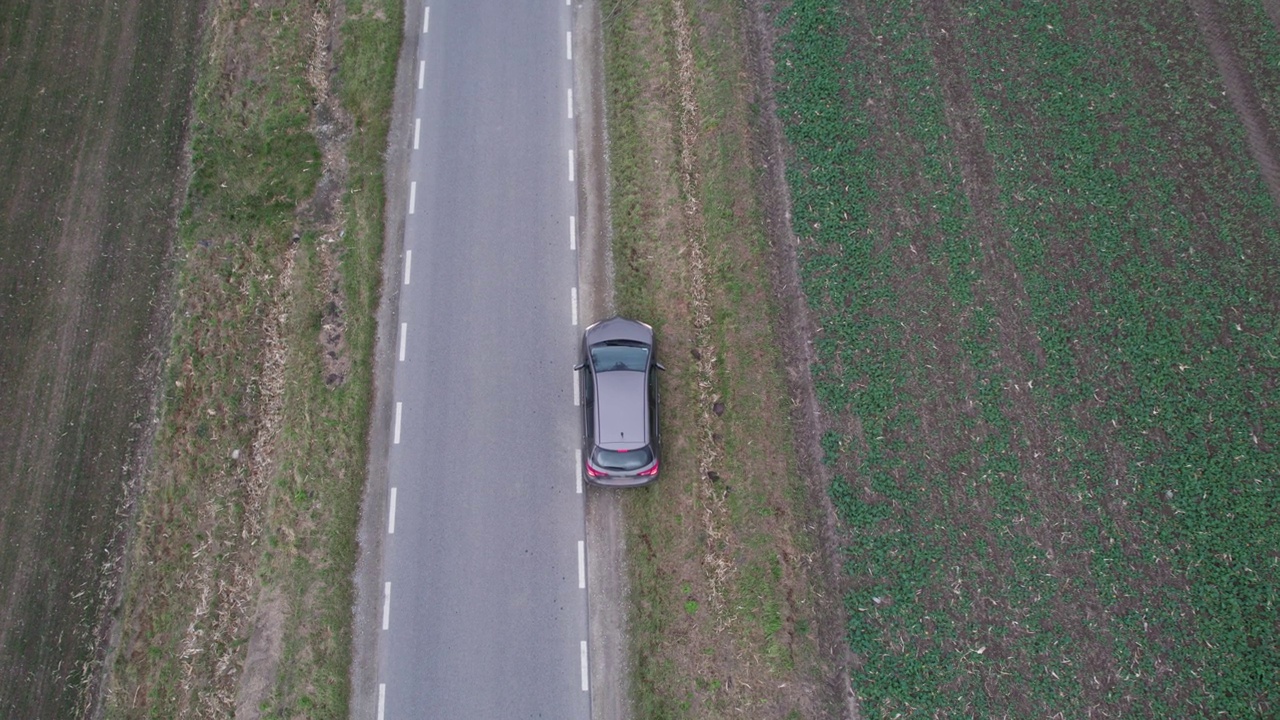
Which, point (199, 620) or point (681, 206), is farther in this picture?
point (681, 206)

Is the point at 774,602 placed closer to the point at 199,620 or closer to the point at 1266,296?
the point at 199,620

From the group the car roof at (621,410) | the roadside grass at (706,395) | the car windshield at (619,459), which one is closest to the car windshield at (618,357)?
the car roof at (621,410)

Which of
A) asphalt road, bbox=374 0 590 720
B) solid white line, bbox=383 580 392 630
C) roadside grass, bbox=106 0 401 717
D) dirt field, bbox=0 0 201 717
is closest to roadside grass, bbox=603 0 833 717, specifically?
asphalt road, bbox=374 0 590 720

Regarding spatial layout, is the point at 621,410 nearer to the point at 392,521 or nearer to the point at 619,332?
the point at 619,332

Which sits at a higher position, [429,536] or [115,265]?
[115,265]

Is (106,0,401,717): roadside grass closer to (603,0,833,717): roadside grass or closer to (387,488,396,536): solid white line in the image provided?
(387,488,396,536): solid white line

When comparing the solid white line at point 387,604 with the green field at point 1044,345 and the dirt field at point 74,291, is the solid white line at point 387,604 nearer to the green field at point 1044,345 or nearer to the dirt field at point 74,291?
the dirt field at point 74,291

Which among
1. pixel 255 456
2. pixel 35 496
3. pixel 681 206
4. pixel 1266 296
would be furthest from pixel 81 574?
pixel 1266 296
